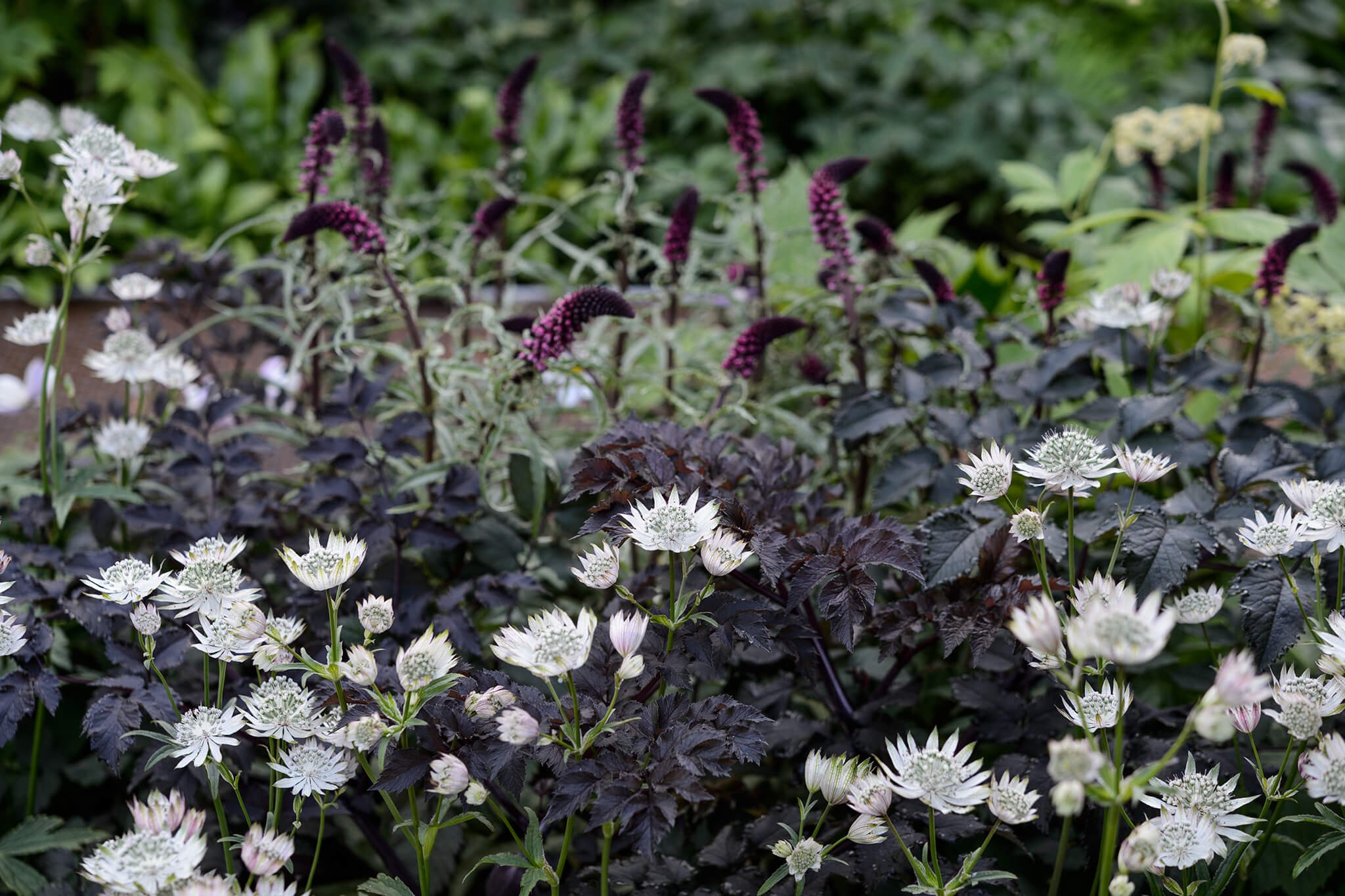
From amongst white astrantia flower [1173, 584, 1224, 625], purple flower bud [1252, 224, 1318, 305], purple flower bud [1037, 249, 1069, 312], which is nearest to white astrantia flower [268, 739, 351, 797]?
white astrantia flower [1173, 584, 1224, 625]

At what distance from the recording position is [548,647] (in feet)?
2.75

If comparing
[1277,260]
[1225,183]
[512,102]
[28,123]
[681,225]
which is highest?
[28,123]

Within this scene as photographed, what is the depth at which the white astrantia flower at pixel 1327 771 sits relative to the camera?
82 cm

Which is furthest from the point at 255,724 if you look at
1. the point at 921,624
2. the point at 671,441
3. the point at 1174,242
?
the point at 1174,242

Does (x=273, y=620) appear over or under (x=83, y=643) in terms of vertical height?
over

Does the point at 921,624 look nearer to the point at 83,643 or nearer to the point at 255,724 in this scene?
the point at 255,724

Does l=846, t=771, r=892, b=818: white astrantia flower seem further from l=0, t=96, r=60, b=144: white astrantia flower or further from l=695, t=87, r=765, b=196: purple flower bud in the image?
l=0, t=96, r=60, b=144: white astrantia flower

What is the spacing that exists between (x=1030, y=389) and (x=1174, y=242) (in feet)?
2.04

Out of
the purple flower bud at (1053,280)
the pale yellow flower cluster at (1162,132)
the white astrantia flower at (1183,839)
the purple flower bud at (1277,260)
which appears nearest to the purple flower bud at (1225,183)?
the pale yellow flower cluster at (1162,132)

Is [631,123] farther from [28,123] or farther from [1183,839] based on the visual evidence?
[1183,839]

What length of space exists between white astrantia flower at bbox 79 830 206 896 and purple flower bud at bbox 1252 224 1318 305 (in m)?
1.53

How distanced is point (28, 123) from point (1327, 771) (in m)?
1.68

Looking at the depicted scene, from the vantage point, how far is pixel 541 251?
12.7ft

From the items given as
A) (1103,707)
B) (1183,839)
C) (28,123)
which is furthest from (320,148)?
(1183,839)
